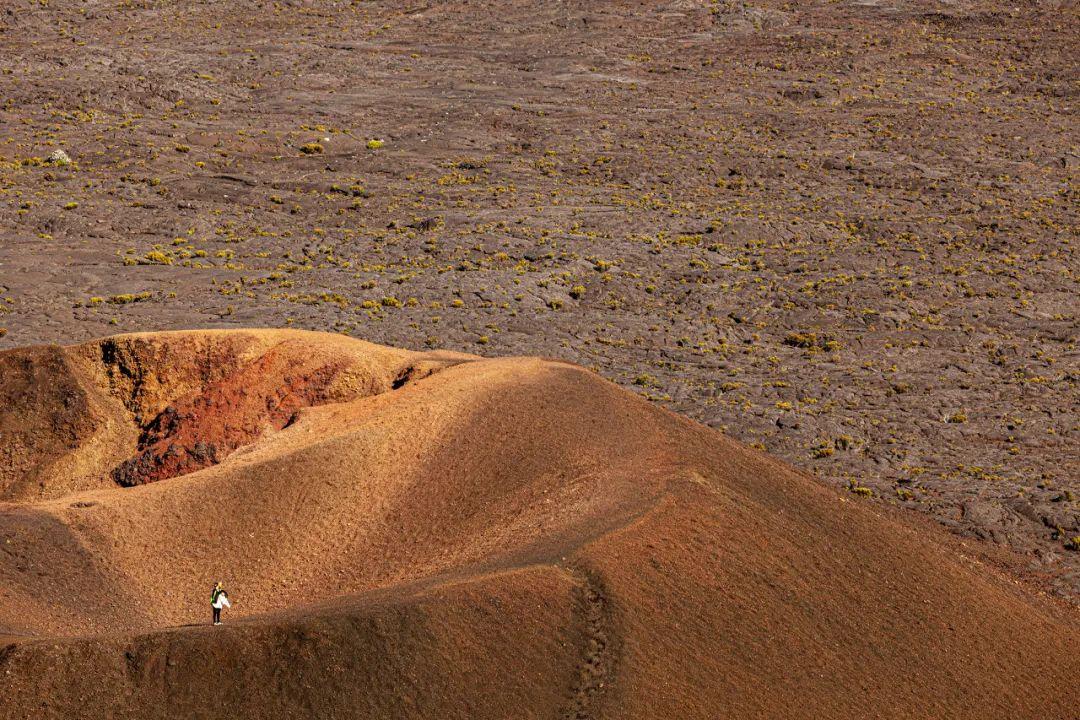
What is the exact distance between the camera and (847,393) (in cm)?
4738

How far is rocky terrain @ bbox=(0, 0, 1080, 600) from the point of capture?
156ft

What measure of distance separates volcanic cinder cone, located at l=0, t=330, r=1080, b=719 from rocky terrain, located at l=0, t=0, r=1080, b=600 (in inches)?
434

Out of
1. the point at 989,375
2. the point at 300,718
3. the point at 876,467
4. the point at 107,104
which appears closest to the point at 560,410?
the point at 300,718

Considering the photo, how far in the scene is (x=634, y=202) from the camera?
216ft

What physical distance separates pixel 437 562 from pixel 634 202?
43358mm

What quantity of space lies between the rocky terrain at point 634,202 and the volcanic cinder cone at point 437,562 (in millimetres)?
11014

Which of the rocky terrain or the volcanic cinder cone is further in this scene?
the rocky terrain

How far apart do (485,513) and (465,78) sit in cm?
5859

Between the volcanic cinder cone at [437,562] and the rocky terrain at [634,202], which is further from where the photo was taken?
the rocky terrain at [634,202]

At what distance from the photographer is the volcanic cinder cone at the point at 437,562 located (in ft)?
64.5

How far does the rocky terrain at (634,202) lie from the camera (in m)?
47.4

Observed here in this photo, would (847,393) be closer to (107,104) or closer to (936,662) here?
(936,662)

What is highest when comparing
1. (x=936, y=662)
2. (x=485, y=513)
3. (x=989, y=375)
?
(x=485, y=513)

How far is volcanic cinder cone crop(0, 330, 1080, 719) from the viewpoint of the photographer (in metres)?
19.7
